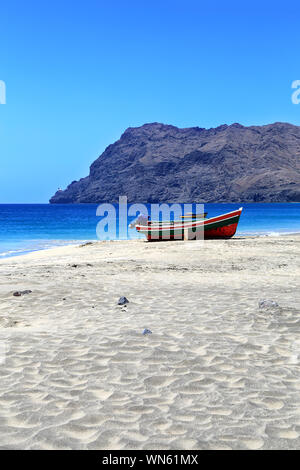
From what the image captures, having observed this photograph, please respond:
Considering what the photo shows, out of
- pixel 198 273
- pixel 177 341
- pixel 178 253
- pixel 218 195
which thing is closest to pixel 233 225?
pixel 178 253

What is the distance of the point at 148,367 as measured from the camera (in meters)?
4.96

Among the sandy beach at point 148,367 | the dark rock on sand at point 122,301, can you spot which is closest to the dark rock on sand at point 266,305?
the sandy beach at point 148,367

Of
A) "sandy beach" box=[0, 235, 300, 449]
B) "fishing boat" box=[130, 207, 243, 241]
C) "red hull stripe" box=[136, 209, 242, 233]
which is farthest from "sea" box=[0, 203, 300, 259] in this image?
"sandy beach" box=[0, 235, 300, 449]

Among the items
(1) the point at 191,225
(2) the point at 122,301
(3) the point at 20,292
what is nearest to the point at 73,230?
(1) the point at 191,225

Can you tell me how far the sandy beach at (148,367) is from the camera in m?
3.54

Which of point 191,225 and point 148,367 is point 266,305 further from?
point 191,225

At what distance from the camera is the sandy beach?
3.54m

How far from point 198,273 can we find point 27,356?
781cm

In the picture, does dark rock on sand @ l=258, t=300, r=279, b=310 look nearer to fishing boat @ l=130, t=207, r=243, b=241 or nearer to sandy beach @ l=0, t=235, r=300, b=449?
sandy beach @ l=0, t=235, r=300, b=449

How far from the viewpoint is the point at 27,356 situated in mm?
5234

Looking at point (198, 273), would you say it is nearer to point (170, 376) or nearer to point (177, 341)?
point (177, 341)

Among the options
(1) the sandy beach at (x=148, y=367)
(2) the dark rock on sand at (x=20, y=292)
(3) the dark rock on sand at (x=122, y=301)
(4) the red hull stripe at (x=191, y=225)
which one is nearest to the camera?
(1) the sandy beach at (x=148, y=367)

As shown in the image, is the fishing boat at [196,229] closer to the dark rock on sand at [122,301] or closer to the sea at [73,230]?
the sea at [73,230]
